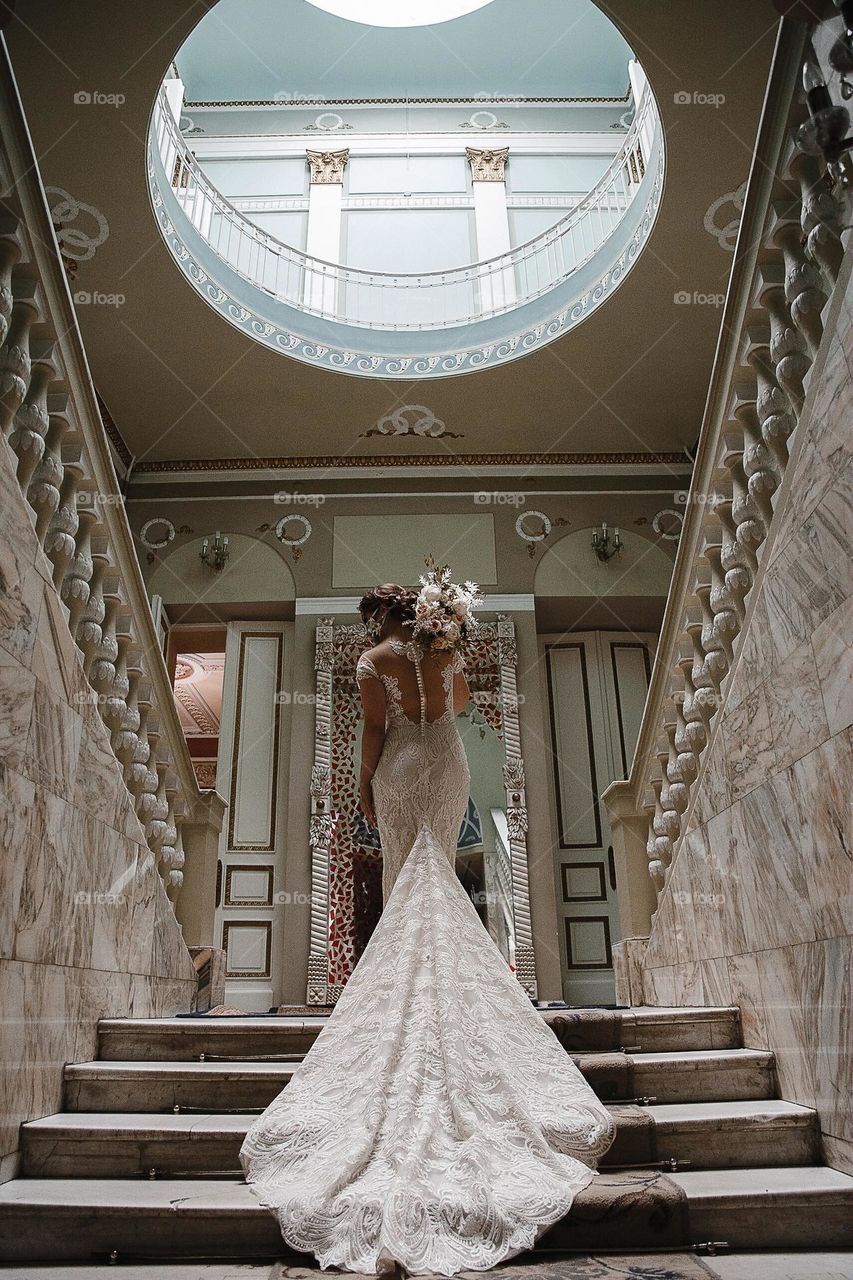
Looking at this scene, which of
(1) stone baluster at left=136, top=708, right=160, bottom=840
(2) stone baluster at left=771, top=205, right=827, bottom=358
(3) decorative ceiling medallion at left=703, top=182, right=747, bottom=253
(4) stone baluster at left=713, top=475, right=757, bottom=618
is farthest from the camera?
(3) decorative ceiling medallion at left=703, top=182, right=747, bottom=253

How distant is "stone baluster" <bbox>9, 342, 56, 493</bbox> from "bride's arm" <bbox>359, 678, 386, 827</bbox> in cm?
145

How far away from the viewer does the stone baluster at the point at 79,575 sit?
3.39 metres

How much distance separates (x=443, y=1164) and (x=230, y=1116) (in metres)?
0.97

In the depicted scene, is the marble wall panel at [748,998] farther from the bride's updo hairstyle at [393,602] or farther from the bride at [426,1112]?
the bride's updo hairstyle at [393,602]

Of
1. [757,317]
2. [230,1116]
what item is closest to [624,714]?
[757,317]

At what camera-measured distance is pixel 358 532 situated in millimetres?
9070

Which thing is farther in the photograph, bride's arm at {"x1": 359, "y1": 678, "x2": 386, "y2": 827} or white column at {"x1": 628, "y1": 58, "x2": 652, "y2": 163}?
white column at {"x1": 628, "y1": 58, "x2": 652, "y2": 163}

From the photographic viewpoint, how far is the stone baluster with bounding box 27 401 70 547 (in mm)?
3164

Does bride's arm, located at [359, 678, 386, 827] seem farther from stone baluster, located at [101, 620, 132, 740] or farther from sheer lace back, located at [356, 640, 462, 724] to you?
stone baluster, located at [101, 620, 132, 740]

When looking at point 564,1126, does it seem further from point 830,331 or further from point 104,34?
point 104,34

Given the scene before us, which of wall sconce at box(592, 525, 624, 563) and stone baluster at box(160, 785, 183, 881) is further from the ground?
wall sconce at box(592, 525, 624, 563)

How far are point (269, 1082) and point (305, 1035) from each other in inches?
13.0

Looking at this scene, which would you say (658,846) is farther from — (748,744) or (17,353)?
(17,353)

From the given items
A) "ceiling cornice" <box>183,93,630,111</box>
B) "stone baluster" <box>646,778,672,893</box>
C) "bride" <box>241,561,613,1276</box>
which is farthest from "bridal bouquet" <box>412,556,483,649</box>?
"ceiling cornice" <box>183,93,630,111</box>
